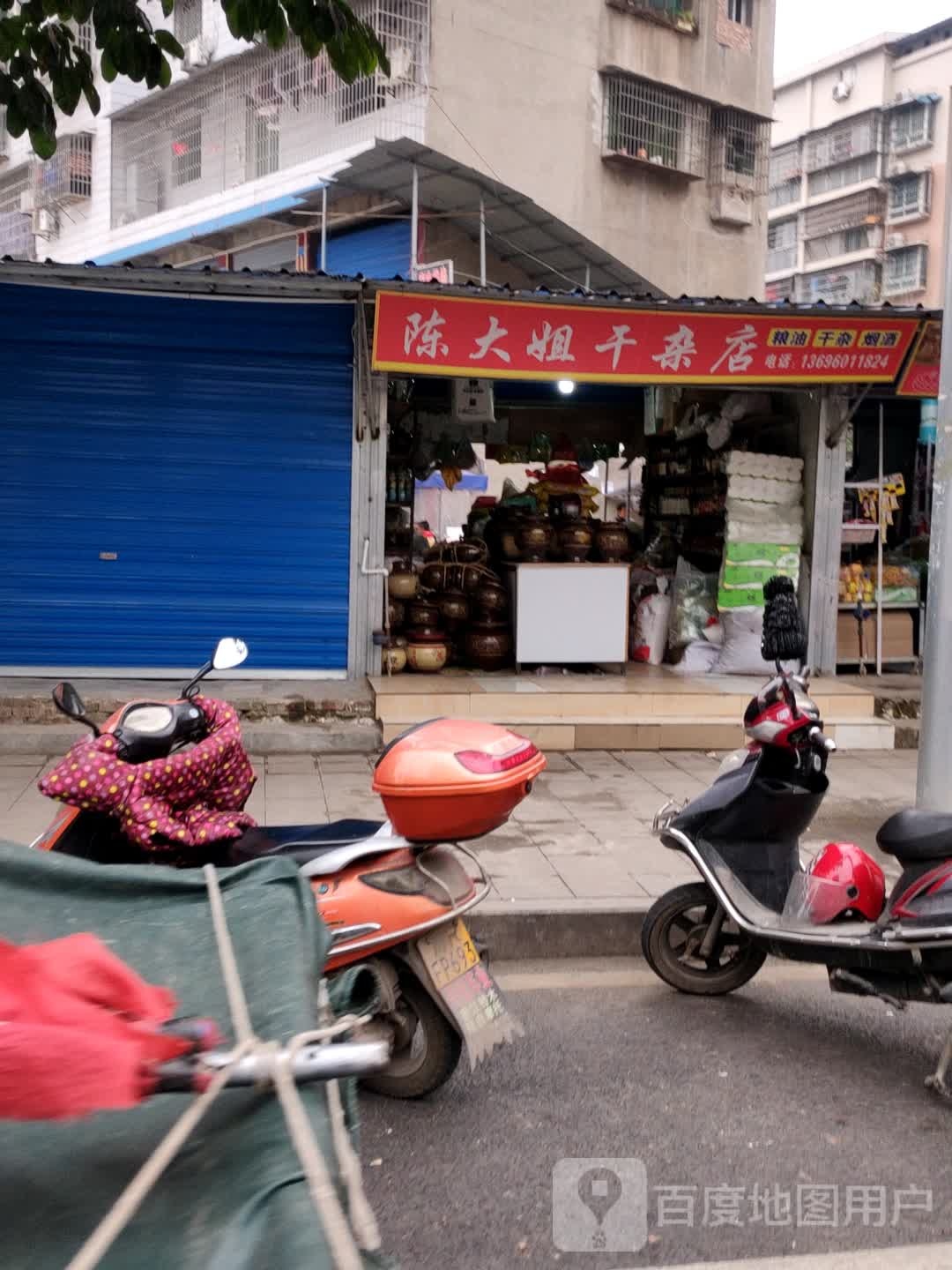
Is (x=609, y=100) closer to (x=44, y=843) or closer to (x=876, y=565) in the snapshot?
(x=876, y=565)

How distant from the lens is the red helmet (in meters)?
4.31

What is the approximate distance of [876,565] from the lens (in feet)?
35.8

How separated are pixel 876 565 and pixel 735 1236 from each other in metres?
8.69

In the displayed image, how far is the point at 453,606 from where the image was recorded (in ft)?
34.1

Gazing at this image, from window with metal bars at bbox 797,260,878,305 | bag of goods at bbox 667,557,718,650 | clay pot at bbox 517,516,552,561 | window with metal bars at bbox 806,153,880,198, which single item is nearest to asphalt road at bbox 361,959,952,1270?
clay pot at bbox 517,516,552,561

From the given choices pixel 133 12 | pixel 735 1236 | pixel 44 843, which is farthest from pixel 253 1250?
pixel 133 12

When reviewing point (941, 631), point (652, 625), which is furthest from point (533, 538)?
point (941, 631)

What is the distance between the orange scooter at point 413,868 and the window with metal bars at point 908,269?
4155cm

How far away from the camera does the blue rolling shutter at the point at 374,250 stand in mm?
17422

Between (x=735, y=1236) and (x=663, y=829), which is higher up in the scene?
(x=663, y=829)

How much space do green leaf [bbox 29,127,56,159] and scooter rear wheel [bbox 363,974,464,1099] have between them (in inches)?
164

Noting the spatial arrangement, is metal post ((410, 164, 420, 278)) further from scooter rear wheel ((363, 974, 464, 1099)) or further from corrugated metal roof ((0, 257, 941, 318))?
scooter rear wheel ((363, 974, 464, 1099))

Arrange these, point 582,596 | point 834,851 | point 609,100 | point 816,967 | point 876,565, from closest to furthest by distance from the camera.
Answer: point 834,851 → point 816,967 → point 582,596 → point 876,565 → point 609,100

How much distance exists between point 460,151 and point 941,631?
48.6 feet
